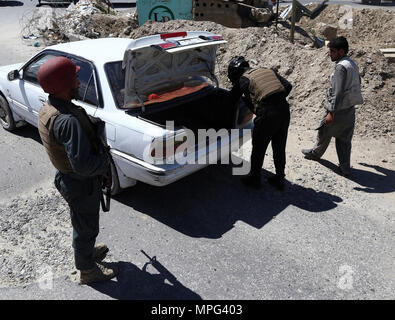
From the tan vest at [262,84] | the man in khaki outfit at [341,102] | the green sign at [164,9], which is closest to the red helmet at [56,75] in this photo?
the tan vest at [262,84]

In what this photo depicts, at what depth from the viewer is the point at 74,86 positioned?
8.80 feet

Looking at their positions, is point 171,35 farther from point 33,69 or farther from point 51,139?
point 33,69

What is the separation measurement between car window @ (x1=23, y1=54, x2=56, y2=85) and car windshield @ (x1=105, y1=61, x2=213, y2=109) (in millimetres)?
1381

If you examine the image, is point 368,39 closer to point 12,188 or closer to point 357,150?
point 357,150

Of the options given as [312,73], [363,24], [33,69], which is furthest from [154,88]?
[363,24]

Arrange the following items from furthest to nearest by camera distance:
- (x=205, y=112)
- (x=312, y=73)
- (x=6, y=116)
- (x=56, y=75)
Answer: (x=312, y=73), (x=6, y=116), (x=205, y=112), (x=56, y=75)

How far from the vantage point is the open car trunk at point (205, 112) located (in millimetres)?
4663

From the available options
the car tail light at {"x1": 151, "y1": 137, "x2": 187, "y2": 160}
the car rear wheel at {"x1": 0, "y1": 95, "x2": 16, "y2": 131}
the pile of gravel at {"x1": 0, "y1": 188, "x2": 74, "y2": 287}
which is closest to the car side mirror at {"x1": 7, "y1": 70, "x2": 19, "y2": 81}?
the car rear wheel at {"x1": 0, "y1": 95, "x2": 16, "y2": 131}

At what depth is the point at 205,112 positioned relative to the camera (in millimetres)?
4984

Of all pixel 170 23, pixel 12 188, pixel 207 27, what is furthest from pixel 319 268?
pixel 170 23

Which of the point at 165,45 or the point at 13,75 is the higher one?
the point at 165,45

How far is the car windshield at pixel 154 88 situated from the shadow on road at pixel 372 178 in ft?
7.06

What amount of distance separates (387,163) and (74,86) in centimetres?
459

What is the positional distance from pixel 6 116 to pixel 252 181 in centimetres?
409
